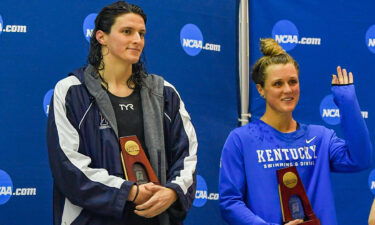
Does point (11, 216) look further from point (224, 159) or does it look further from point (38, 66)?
point (224, 159)

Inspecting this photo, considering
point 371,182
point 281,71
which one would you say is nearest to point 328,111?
point 371,182

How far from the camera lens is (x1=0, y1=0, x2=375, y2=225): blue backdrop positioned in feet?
9.78

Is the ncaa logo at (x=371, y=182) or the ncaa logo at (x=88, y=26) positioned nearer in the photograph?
the ncaa logo at (x=88, y=26)

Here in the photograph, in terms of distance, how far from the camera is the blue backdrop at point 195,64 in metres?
2.98

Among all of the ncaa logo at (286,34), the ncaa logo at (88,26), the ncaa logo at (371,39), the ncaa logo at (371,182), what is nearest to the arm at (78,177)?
the ncaa logo at (88,26)

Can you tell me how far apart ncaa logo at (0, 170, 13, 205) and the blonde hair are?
4.18ft

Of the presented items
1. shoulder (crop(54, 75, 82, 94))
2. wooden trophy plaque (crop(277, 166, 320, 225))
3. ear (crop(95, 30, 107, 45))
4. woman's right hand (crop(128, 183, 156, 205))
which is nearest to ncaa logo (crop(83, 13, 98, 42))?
ear (crop(95, 30, 107, 45))

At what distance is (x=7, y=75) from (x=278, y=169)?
1.41m

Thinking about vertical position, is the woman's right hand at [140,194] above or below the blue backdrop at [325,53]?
below

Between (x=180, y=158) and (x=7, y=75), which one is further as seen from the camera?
(x=7, y=75)

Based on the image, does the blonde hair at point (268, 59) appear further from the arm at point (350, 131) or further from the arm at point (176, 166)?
the arm at point (176, 166)

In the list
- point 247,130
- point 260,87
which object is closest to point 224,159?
point 247,130

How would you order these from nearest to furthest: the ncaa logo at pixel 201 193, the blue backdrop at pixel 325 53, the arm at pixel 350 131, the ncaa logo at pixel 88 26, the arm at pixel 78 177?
the arm at pixel 78 177 < the arm at pixel 350 131 < the ncaa logo at pixel 88 26 < the ncaa logo at pixel 201 193 < the blue backdrop at pixel 325 53

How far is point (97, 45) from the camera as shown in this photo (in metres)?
2.51
